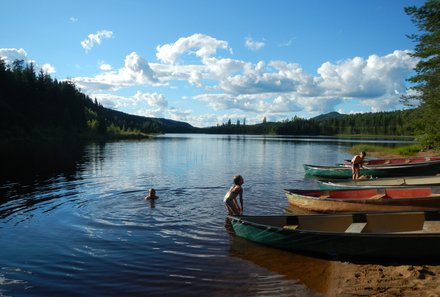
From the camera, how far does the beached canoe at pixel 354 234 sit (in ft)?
33.4

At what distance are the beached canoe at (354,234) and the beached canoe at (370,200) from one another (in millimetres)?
3613

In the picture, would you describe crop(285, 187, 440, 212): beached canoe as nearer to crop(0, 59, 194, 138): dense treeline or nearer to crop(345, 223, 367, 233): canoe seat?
crop(345, 223, 367, 233): canoe seat

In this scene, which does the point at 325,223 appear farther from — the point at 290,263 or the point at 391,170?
the point at 391,170

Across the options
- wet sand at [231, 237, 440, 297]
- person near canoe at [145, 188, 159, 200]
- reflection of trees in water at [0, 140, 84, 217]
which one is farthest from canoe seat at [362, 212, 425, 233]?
reflection of trees in water at [0, 140, 84, 217]

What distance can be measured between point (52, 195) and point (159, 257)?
13396 millimetres

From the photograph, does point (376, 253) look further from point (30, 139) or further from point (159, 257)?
point (30, 139)

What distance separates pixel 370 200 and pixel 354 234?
6245 millimetres

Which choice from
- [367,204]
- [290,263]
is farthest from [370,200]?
[290,263]

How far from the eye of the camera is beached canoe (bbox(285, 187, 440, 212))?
1553cm

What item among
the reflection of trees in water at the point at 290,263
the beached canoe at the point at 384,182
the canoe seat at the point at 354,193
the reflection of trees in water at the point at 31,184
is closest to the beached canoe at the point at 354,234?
the reflection of trees in water at the point at 290,263

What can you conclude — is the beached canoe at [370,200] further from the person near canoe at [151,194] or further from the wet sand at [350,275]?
the person near canoe at [151,194]

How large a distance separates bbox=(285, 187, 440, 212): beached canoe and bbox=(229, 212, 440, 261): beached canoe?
3.61 metres

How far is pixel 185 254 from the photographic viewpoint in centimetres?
1238

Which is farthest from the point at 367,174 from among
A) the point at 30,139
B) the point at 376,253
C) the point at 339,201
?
the point at 30,139
